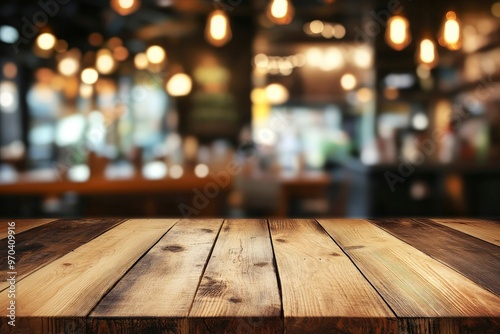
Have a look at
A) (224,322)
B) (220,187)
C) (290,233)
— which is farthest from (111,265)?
(220,187)

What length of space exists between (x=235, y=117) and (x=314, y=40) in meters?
1.75

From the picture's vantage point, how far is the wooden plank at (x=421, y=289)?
2.62ft

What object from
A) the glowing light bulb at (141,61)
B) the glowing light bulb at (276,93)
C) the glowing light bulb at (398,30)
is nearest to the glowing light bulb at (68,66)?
the glowing light bulb at (141,61)

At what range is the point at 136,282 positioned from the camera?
37.9 inches

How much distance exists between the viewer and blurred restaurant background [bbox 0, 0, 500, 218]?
4.77 meters

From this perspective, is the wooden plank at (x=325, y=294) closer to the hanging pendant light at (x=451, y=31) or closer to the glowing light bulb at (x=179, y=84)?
the hanging pendant light at (x=451, y=31)

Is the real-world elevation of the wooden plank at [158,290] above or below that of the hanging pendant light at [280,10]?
below

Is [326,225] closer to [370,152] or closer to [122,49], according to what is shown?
[370,152]

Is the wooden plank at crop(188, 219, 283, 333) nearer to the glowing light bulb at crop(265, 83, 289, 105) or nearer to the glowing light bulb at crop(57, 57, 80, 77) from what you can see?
the glowing light bulb at crop(265, 83, 289, 105)

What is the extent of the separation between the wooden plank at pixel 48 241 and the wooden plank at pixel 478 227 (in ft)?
3.67

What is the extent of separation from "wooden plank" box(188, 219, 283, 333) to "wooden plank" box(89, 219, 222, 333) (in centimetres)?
2

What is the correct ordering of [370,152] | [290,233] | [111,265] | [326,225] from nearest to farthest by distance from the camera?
1. [111,265]
2. [290,233]
3. [326,225]
4. [370,152]

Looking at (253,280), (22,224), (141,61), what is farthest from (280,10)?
(141,61)

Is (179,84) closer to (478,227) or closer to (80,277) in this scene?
(478,227)
